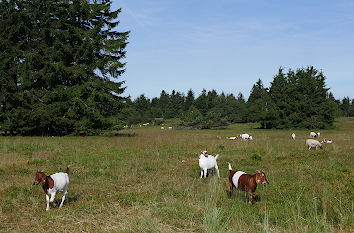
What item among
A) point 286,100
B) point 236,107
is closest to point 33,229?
point 286,100

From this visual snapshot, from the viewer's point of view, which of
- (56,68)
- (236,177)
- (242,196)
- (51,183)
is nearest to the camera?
(51,183)

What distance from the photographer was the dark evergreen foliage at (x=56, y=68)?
2628 cm

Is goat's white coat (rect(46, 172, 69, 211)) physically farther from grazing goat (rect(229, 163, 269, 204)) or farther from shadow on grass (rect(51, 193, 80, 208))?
grazing goat (rect(229, 163, 269, 204))

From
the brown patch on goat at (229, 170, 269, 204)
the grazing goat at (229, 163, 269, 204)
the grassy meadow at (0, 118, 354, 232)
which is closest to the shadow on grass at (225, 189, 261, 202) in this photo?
the grassy meadow at (0, 118, 354, 232)

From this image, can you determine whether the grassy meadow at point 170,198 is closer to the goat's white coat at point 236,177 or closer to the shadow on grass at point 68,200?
the shadow on grass at point 68,200

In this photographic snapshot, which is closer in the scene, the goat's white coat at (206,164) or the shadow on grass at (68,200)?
the shadow on grass at (68,200)

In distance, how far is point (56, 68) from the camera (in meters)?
26.2

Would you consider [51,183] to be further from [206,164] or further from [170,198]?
[206,164]

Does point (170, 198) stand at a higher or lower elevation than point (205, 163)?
lower

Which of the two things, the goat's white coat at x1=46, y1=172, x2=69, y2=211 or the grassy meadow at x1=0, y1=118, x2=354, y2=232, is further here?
the goat's white coat at x1=46, y1=172, x2=69, y2=211

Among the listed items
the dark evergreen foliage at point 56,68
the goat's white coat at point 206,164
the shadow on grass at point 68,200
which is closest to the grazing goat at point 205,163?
the goat's white coat at point 206,164

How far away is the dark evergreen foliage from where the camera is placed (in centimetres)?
2628

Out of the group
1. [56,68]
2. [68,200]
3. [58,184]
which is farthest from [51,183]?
[56,68]

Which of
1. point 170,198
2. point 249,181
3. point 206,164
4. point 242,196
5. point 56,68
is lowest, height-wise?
point 242,196
